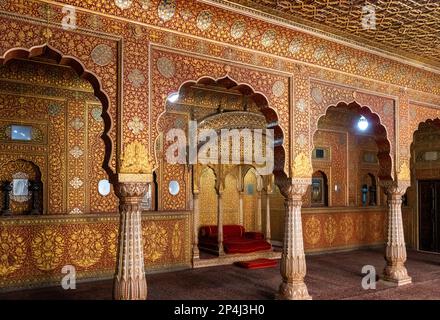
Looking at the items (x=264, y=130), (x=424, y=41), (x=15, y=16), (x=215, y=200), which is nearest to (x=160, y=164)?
(x=264, y=130)

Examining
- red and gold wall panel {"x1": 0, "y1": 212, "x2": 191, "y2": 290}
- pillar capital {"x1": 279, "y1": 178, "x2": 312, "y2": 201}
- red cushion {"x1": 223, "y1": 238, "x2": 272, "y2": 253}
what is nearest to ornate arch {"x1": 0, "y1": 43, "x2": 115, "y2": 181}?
pillar capital {"x1": 279, "y1": 178, "x2": 312, "y2": 201}

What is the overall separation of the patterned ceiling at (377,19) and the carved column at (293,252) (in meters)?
2.31

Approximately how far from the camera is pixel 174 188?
334 inches

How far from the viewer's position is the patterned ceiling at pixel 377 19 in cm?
522

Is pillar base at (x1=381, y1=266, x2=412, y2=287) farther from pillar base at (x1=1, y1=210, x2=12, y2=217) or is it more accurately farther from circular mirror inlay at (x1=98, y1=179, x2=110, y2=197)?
pillar base at (x1=1, y1=210, x2=12, y2=217)

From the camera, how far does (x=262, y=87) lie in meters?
5.84

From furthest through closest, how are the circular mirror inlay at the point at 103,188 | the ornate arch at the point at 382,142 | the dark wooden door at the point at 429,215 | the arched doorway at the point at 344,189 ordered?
the dark wooden door at the point at 429,215 → the arched doorway at the point at 344,189 → the circular mirror inlay at the point at 103,188 → the ornate arch at the point at 382,142

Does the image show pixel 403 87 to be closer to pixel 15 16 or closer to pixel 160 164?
pixel 160 164

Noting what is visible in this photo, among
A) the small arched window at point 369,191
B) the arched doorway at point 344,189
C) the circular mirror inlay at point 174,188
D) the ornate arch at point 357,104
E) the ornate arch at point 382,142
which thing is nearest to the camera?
the ornate arch at point 357,104

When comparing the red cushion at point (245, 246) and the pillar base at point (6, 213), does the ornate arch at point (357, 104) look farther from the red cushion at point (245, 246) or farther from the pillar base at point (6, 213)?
the pillar base at point (6, 213)

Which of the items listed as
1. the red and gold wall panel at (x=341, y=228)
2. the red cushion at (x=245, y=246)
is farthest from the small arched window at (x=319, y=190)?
the red cushion at (x=245, y=246)

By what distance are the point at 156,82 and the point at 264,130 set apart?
17.3 ft

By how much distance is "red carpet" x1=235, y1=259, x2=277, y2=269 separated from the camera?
876 centimetres

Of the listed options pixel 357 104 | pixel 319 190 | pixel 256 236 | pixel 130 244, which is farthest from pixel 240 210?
pixel 130 244
